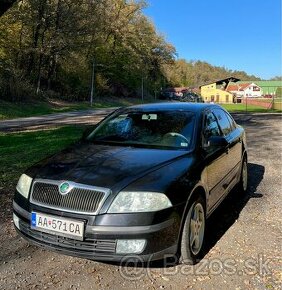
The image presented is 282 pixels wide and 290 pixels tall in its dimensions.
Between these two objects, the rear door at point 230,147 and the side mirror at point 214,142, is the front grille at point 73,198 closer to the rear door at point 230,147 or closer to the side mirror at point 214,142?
the side mirror at point 214,142

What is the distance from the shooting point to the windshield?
4.52 metres

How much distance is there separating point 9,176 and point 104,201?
412 cm

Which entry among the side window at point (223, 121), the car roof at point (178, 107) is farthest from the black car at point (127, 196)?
the side window at point (223, 121)

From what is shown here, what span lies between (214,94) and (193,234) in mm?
88301

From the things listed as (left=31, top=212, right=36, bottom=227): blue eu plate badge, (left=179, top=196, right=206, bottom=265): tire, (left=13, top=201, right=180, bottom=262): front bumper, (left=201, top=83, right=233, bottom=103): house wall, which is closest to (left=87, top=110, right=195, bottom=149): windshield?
(left=179, top=196, right=206, bottom=265): tire

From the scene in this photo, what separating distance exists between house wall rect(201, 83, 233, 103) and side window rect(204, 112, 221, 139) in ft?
268

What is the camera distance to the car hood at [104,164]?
351cm

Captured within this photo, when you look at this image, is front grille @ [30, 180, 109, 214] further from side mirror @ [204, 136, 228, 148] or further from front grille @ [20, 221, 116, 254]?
side mirror @ [204, 136, 228, 148]

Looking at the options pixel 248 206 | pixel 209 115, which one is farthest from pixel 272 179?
pixel 209 115

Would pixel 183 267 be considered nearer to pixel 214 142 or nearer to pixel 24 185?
pixel 214 142

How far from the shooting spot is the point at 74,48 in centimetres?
3934

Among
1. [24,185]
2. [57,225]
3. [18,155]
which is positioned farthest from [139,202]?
[18,155]

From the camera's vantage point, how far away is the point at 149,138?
4.62 meters

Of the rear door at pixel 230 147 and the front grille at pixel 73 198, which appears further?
the rear door at pixel 230 147
